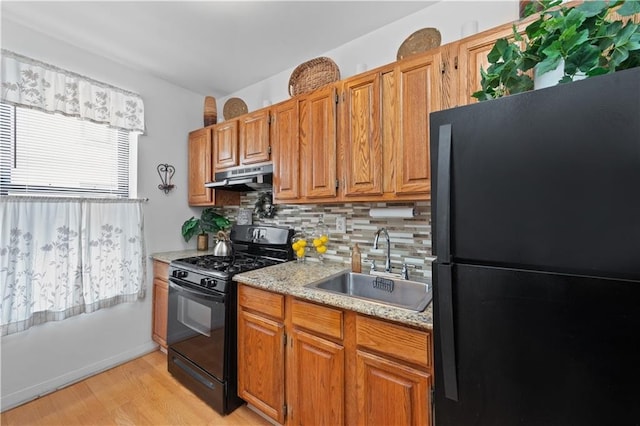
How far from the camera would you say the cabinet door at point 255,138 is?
2215 mm

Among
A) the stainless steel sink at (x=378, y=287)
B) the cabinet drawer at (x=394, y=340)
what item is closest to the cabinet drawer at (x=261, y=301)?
the stainless steel sink at (x=378, y=287)

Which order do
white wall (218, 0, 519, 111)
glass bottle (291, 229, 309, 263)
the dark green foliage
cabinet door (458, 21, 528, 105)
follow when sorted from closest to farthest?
1. cabinet door (458, 21, 528, 105)
2. white wall (218, 0, 519, 111)
3. glass bottle (291, 229, 309, 263)
4. the dark green foliage

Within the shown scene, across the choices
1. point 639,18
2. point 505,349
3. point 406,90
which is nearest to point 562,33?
point 639,18

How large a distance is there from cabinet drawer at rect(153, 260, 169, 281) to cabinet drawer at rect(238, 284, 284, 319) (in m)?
1.08

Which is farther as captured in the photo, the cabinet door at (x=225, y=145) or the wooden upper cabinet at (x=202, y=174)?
the wooden upper cabinet at (x=202, y=174)

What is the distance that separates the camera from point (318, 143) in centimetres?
188

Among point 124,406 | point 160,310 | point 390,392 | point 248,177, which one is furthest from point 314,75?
point 124,406

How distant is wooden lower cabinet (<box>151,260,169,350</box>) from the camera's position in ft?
8.09

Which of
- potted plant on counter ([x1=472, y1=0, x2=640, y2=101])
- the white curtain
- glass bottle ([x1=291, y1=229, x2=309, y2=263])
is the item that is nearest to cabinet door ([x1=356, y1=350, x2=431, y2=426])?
glass bottle ([x1=291, y1=229, x2=309, y2=263])

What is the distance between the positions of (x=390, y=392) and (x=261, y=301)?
86cm

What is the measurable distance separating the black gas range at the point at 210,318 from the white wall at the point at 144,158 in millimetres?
579

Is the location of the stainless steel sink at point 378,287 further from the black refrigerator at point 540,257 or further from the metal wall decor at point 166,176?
the metal wall decor at point 166,176

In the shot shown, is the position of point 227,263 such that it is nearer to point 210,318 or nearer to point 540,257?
point 210,318

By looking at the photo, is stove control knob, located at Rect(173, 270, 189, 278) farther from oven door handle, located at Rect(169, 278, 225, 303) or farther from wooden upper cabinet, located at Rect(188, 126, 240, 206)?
wooden upper cabinet, located at Rect(188, 126, 240, 206)
